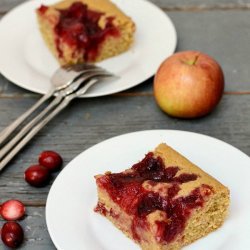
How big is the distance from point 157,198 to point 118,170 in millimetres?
271

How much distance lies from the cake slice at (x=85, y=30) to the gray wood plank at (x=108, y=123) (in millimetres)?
278

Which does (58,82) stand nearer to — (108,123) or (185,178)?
(108,123)

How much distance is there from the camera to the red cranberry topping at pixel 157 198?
66.5 inches

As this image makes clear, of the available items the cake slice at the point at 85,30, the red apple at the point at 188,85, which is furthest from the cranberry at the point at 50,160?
the cake slice at the point at 85,30

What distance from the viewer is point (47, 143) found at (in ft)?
7.25

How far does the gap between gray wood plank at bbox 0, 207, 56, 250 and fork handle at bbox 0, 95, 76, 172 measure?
A: 0.22 meters

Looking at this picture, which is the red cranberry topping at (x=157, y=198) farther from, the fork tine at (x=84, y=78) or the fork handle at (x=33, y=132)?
the fork tine at (x=84, y=78)

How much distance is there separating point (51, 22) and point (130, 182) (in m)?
1.07

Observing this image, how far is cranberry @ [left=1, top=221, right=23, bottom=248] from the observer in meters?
1.77

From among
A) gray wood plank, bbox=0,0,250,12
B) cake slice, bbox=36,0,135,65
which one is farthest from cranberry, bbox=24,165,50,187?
gray wood plank, bbox=0,0,250,12

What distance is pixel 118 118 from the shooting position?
2.33m

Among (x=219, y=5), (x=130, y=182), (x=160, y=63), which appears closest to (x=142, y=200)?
(x=130, y=182)

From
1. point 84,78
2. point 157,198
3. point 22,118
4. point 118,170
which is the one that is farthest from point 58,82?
point 157,198

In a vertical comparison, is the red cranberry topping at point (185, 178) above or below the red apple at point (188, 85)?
above
